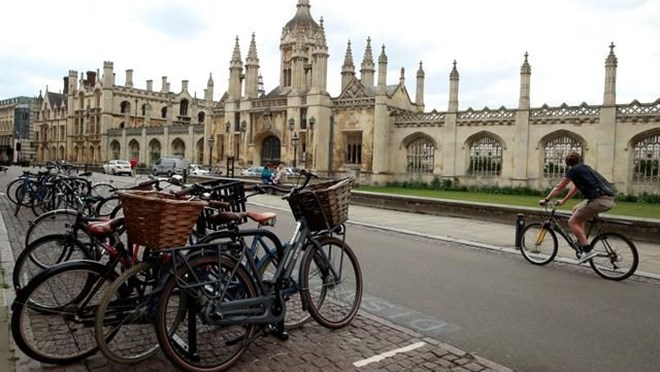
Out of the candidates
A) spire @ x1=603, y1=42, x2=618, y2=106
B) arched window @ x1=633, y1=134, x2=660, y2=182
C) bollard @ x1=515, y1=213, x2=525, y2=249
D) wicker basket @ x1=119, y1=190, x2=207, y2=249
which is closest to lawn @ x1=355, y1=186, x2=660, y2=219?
arched window @ x1=633, y1=134, x2=660, y2=182

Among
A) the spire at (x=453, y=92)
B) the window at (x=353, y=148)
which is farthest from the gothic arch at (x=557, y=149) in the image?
the window at (x=353, y=148)

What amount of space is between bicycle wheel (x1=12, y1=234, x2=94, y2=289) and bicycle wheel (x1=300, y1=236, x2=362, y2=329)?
2.29 metres

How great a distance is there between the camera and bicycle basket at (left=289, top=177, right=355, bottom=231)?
4441 millimetres

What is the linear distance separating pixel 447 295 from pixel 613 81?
1086 inches

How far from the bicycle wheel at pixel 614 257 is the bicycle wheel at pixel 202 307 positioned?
609cm

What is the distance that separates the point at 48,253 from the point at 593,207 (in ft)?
24.6

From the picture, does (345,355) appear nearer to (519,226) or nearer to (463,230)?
(519,226)

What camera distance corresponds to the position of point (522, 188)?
31.4m

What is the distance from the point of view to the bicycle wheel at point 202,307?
3598mm

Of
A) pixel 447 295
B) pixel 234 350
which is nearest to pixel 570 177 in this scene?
pixel 447 295

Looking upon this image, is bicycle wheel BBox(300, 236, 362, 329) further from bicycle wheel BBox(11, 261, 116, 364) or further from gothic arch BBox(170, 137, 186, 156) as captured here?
gothic arch BBox(170, 137, 186, 156)

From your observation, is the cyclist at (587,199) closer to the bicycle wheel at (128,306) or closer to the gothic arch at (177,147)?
the bicycle wheel at (128,306)

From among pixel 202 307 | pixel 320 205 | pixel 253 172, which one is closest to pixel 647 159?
pixel 253 172

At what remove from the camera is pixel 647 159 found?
2822 centimetres
